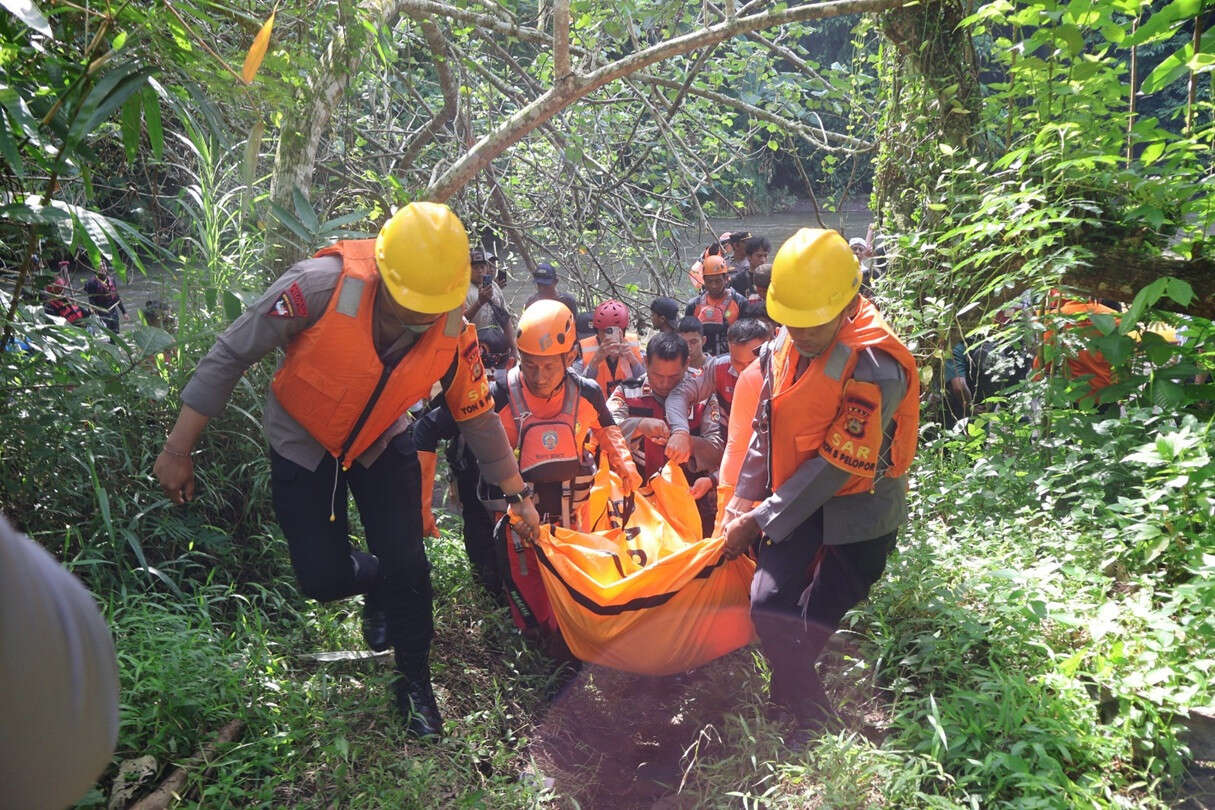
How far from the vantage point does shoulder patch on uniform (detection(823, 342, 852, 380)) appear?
290 cm

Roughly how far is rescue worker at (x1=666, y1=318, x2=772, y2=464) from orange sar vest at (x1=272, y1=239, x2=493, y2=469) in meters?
1.98

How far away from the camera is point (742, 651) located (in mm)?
3875

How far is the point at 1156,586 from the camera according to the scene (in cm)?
347

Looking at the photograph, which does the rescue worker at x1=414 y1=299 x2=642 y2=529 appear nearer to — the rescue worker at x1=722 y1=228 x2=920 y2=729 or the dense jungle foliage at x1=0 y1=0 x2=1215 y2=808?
the dense jungle foliage at x1=0 y1=0 x2=1215 y2=808

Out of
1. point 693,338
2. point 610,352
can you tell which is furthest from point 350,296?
point 693,338

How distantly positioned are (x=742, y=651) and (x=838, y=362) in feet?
5.05

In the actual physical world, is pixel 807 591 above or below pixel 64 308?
below

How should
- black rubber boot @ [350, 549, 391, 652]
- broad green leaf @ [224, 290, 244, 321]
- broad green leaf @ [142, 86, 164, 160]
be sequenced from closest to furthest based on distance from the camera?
broad green leaf @ [142, 86, 164, 160], black rubber boot @ [350, 549, 391, 652], broad green leaf @ [224, 290, 244, 321]

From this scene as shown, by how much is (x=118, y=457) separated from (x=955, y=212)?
432 centimetres

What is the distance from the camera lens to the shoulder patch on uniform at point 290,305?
8.96 feet

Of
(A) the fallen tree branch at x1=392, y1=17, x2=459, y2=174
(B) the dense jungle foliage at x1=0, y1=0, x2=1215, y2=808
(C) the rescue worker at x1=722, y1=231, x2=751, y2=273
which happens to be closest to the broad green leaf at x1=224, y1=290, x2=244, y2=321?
(B) the dense jungle foliage at x1=0, y1=0, x2=1215, y2=808

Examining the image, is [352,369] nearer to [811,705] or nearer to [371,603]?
[371,603]

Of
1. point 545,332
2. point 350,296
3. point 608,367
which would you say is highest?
point 350,296

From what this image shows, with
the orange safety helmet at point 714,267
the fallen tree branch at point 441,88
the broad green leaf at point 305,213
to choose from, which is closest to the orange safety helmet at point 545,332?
the broad green leaf at point 305,213
